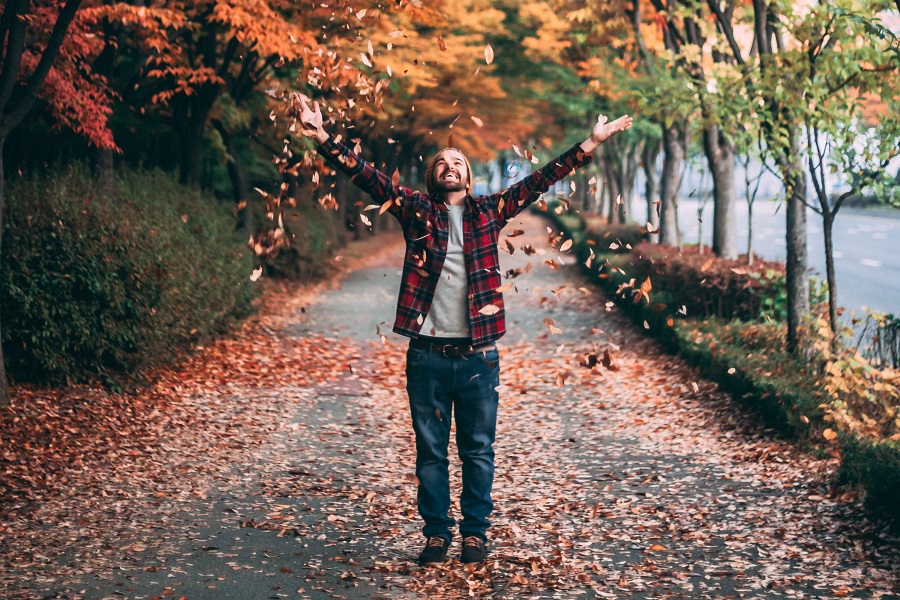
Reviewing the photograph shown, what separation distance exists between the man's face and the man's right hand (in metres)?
0.61

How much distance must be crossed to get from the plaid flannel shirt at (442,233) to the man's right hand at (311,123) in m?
0.04

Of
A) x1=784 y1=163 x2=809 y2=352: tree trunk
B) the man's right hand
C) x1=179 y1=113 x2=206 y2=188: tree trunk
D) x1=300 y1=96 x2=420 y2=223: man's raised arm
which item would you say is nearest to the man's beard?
x1=300 y1=96 x2=420 y2=223: man's raised arm

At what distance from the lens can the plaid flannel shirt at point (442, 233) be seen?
5266 mm

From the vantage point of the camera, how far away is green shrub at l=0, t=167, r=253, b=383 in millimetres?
9273

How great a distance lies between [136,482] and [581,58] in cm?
1812

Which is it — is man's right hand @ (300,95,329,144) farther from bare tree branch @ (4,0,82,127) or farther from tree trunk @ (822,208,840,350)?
tree trunk @ (822,208,840,350)

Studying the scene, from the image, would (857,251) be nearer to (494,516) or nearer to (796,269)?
(796,269)

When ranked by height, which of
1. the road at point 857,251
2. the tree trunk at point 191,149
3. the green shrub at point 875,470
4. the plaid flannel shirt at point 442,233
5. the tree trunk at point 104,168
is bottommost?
the green shrub at point 875,470

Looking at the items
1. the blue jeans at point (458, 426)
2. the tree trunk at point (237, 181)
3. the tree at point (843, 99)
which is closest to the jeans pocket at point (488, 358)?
the blue jeans at point (458, 426)

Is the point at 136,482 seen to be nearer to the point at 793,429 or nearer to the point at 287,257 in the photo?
the point at 793,429

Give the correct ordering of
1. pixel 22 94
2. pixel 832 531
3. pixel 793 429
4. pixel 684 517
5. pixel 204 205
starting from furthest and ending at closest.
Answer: pixel 204 205, pixel 22 94, pixel 793 429, pixel 684 517, pixel 832 531

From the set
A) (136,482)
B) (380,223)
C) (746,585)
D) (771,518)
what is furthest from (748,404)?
(380,223)

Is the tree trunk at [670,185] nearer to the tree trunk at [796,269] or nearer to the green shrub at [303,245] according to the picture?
the green shrub at [303,245]

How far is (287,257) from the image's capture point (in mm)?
20891
